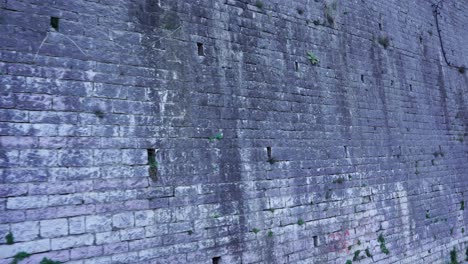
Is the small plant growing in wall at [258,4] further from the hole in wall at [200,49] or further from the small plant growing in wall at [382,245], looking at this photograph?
the small plant growing in wall at [382,245]

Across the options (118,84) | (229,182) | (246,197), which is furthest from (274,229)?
→ (118,84)

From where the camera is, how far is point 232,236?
545 cm

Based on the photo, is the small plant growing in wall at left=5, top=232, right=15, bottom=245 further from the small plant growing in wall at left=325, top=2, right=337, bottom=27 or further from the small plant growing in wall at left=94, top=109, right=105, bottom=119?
the small plant growing in wall at left=325, top=2, right=337, bottom=27

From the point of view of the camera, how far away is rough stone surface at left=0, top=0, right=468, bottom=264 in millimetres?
4238

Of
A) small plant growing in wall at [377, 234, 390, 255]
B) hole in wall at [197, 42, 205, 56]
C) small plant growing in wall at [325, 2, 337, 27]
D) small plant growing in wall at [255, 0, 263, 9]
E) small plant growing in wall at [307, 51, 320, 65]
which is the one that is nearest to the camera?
hole in wall at [197, 42, 205, 56]

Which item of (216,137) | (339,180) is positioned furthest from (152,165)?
(339,180)

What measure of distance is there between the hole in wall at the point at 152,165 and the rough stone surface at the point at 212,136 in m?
0.03

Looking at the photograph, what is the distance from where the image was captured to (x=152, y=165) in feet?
16.2

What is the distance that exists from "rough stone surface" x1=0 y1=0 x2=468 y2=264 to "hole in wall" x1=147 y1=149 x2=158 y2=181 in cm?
3

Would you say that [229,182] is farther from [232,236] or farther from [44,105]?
[44,105]

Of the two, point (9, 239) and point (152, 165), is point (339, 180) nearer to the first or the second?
point (152, 165)

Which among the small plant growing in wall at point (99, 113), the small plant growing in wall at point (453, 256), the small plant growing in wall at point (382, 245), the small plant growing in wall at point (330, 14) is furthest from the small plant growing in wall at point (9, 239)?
the small plant growing in wall at point (453, 256)

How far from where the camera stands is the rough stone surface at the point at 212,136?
4.24 meters

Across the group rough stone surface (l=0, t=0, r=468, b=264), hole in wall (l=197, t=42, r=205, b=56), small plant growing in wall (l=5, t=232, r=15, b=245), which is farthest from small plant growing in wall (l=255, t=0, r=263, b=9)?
small plant growing in wall (l=5, t=232, r=15, b=245)
